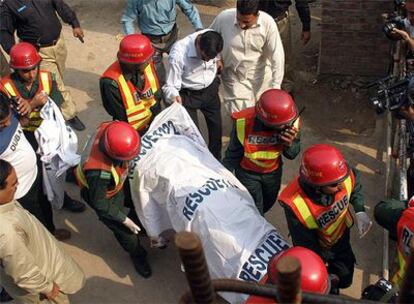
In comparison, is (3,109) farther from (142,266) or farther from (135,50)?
(142,266)

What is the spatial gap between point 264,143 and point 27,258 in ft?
6.54

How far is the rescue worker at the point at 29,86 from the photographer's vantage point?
484 cm

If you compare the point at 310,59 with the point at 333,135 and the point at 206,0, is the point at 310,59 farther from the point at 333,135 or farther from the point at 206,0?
the point at 206,0

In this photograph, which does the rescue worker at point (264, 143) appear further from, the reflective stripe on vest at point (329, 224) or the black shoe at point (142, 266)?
the black shoe at point (142, 266)

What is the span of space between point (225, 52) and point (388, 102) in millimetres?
1822

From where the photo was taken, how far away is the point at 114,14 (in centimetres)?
953

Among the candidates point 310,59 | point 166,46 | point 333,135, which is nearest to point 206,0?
point 310,59

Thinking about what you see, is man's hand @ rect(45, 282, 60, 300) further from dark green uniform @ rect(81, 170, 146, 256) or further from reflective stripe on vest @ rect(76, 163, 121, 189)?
reflective stripe on vest @ rect(76, 163, 121, 189)

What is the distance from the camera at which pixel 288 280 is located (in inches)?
52.3

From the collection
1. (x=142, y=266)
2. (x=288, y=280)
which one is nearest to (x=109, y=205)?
(x=142, y=266)

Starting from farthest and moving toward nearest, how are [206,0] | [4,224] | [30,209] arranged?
[206,0] < [30,209] < [4,224]

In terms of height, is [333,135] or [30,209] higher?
[30,209]

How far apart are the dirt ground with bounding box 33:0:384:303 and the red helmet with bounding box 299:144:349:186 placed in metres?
1.57

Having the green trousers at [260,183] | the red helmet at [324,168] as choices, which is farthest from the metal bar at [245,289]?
the green trousers at [260,183]
